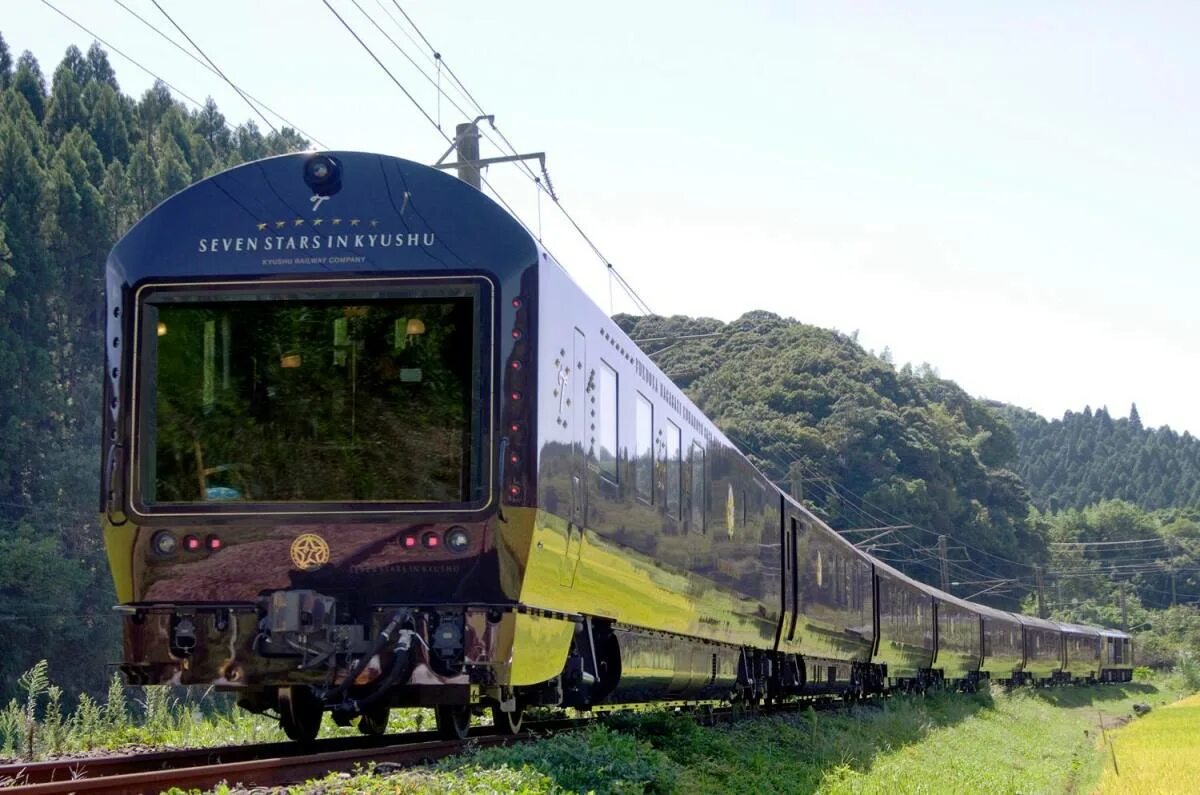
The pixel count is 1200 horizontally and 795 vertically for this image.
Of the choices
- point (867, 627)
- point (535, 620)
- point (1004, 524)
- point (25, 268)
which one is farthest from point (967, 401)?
point (535, 620)

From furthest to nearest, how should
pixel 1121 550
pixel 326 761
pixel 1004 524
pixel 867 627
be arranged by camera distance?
1. pixel 1121 550
2. pixel 1004 524
3. pixel 867 627
4. pixel 326 761

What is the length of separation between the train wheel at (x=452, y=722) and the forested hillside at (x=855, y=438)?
56032 millimetres

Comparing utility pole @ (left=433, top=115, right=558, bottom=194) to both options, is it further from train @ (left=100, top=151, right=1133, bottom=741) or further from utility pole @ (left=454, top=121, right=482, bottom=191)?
train @ (left=100, top=151, right=1133, bottom=741)

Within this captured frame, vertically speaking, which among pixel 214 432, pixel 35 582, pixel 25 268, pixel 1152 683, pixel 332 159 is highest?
pixel 25 268

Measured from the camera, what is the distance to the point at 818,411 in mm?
76438

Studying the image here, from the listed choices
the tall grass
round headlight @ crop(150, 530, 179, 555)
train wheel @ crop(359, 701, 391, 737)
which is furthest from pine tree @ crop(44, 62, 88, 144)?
round headlight @ crop(150, 530, 179, 555)

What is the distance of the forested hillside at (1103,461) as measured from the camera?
167 meters

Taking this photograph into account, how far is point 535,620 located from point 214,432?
2.14 m

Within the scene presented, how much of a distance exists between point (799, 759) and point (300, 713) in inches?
237

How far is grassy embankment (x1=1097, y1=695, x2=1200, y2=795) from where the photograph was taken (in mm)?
19812

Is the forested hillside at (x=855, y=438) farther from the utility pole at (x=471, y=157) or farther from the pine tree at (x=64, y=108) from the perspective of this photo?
the utility pole at (x=471, y=157)

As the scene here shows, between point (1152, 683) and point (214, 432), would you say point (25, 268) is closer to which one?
point (214, 432)

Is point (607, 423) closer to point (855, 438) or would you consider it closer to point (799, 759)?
point (799, 759)

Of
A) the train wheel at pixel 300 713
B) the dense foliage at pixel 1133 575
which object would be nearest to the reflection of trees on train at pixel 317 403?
the train wheel at pixel 300 713
